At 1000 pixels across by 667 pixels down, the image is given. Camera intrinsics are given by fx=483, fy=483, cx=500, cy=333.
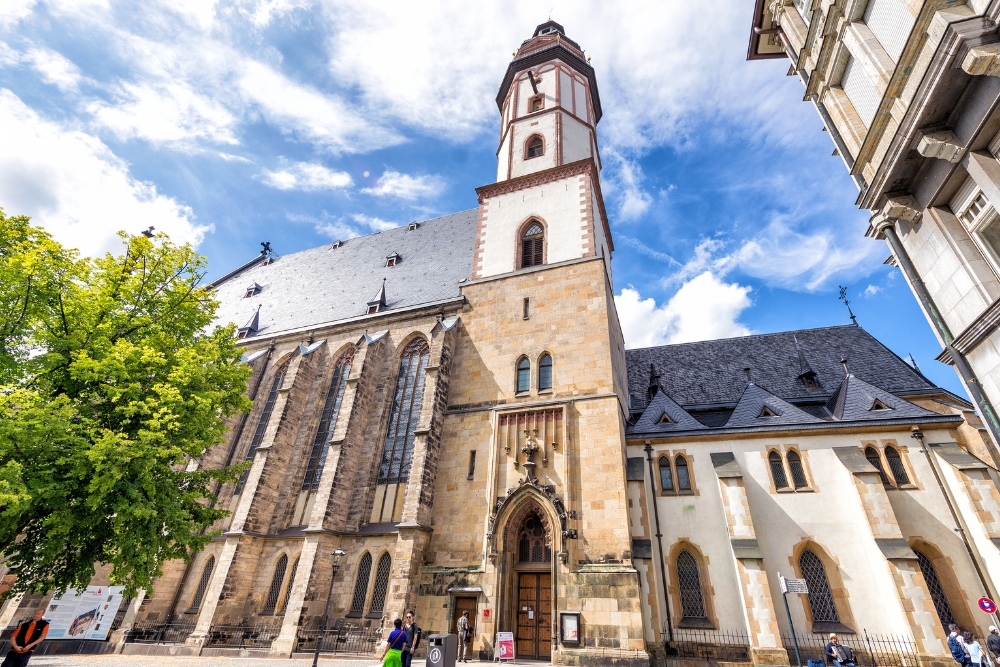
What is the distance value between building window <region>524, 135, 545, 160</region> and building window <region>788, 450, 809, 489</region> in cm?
1699

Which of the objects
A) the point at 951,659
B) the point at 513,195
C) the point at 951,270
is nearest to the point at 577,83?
the point at 513,195

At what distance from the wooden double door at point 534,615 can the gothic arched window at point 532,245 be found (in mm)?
12024

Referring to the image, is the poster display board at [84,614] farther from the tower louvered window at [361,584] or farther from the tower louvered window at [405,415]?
the tower louvered window at [405,415]

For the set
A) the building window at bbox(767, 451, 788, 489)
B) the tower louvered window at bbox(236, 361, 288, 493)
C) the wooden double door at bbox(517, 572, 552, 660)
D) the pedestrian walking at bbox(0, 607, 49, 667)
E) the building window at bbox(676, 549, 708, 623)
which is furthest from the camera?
the tower louvered window at bbox(236, 361, 288, 493)

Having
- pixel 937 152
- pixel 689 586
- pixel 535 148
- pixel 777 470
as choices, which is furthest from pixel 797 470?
pixel 535 148

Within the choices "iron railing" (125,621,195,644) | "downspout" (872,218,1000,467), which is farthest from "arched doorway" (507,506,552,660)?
"iron railing" (125,621,195,644)

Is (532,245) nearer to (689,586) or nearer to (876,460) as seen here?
(689,586)

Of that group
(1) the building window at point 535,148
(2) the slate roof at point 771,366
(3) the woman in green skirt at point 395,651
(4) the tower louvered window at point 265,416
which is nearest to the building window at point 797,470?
(2) the slate roof at point 771,366

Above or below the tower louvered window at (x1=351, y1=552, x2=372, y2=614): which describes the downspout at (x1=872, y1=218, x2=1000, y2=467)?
above

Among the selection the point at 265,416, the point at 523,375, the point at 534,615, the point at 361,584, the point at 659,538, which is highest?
the point at 523,375

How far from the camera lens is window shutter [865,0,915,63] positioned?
27.2 feet

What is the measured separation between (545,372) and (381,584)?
880 centimetres

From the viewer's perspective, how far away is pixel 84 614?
15.3 metres

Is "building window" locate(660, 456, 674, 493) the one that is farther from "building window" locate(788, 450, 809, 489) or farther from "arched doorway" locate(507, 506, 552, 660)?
"arched doorway" locate(507, 506, 552, 660)
